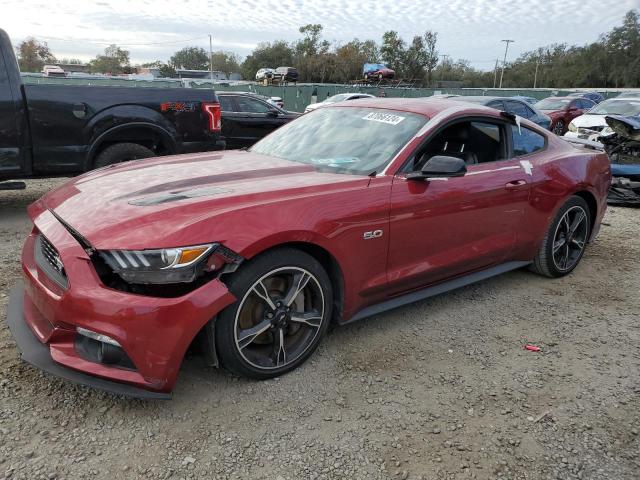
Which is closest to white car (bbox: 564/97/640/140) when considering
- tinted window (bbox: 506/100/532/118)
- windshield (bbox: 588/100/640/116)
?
windshield (bbox: 588/100/640/116)

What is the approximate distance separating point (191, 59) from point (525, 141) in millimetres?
111662

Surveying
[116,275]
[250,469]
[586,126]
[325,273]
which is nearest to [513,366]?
[325,273]


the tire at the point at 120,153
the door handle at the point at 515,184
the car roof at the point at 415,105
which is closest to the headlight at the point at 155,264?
the car roof at the point at 415,105

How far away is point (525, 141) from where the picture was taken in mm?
4152

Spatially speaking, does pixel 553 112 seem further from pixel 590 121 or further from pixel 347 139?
pixel 347 139

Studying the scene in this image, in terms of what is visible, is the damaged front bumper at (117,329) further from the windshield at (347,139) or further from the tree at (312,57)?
the tree at (312,57)

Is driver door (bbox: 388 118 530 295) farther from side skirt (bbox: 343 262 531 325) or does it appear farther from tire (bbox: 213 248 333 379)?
tire (bbox: 213 248 333 379)

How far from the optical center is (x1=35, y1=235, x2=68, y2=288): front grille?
8.00ft

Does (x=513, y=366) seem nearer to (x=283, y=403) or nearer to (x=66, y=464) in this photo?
(x=283, y=403)

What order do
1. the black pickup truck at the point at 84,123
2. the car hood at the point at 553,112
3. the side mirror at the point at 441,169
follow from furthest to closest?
the car hood at the point at 553,112
the black pickup truck at the point at 84,123
the side mirror at the point at 441,169

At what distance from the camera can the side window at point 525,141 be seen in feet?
13.3

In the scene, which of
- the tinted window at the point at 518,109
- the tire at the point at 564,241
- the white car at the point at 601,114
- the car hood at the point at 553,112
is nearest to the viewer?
the tire at the point at 564,241

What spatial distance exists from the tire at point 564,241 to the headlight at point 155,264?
320 cm

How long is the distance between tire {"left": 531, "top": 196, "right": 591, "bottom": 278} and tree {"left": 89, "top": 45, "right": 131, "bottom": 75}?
91.0 meters
